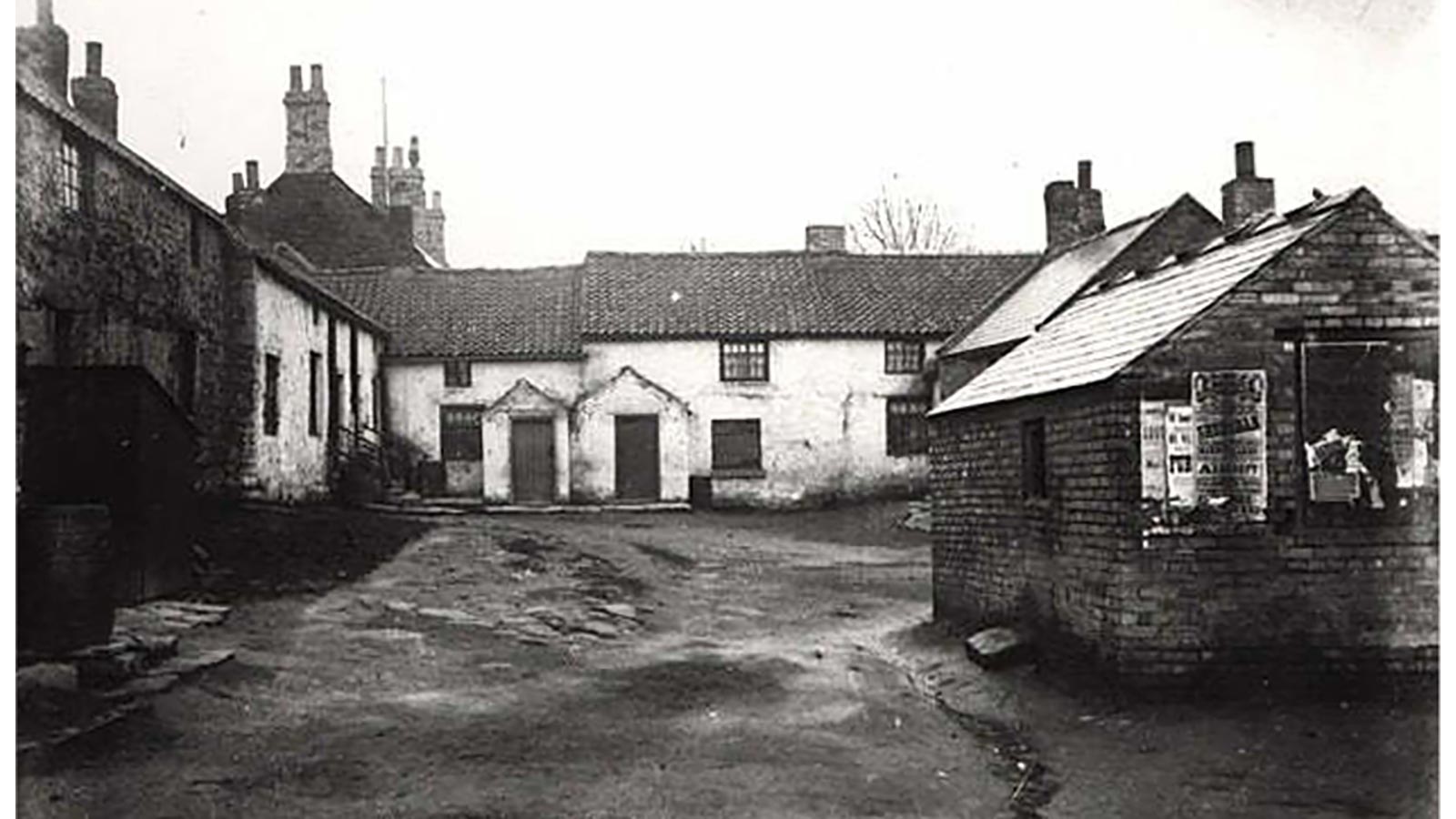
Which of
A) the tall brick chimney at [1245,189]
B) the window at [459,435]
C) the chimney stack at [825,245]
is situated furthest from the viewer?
the window at [459,435]

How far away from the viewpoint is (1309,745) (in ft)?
23.7

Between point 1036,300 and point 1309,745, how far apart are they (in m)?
16.9

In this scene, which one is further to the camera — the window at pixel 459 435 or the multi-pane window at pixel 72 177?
the window at pixel 459 435

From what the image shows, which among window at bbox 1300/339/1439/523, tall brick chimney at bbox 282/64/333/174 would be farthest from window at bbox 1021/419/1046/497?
tall brick chimney at bbox 282/64/333/174

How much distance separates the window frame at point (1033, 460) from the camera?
32.9 feet

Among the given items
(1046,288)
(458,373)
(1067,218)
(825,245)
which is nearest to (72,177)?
(1046,288)

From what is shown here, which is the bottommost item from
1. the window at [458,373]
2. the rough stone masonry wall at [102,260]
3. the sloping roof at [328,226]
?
the rough stone masonry wall at [102,260]

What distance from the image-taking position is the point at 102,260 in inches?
298

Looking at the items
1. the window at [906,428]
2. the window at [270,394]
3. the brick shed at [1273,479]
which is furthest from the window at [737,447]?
the brick shed at [1273,479]

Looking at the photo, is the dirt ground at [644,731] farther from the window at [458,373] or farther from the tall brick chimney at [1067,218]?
Result: the window at [458,373]

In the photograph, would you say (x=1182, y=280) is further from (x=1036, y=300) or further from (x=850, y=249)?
(x=850, y=249)

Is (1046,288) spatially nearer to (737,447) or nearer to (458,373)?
(737,447)

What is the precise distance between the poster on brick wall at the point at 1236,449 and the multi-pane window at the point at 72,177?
21.8 ft

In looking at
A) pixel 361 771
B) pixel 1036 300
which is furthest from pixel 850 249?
pixel 361 771
